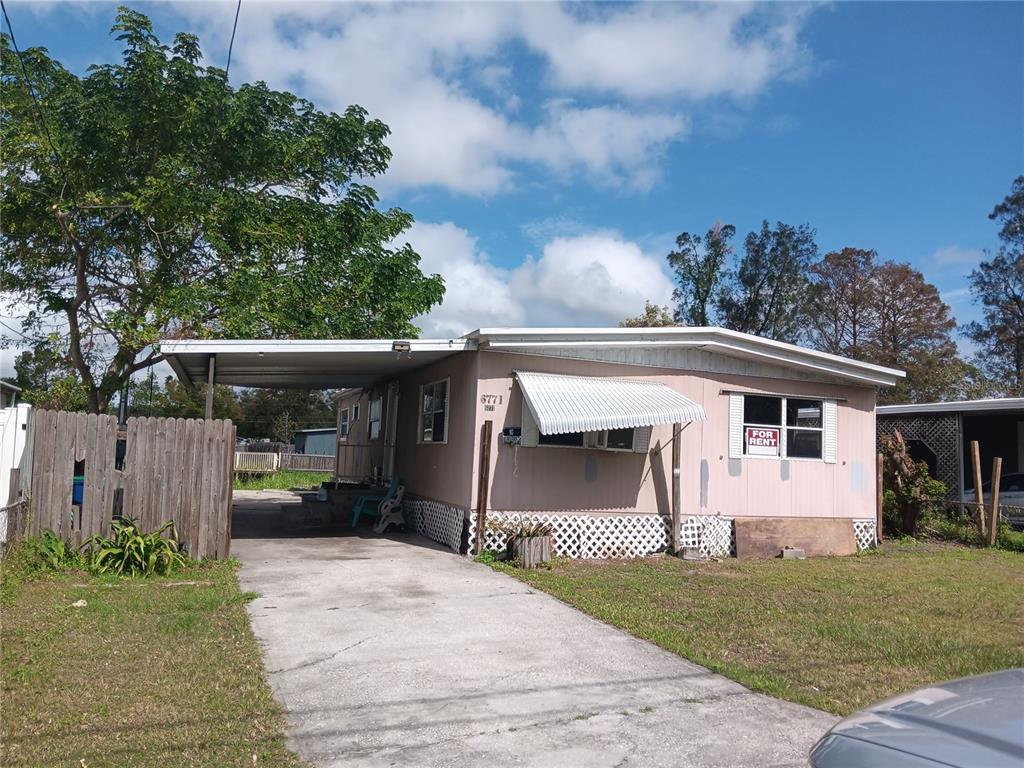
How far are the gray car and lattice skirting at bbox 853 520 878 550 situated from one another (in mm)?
11999

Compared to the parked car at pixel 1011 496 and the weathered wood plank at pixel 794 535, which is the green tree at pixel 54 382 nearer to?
the weathered wood plank at pixel 794 535

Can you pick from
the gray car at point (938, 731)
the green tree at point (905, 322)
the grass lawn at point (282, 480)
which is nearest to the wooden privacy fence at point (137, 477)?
the gray car at point (938, 731)

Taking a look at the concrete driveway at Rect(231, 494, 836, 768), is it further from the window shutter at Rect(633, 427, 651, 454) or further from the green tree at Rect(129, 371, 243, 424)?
the green tree at Rect(129, 371, 243, 424)

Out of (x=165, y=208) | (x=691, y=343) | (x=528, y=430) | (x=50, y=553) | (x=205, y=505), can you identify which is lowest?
(x=50, y=553)

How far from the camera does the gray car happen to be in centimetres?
241

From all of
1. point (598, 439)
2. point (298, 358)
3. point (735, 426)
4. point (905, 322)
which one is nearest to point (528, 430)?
point (598, 439)

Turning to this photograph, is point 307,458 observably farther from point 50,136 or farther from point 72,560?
point 72,560

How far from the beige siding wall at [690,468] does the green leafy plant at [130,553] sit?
13.7 ft

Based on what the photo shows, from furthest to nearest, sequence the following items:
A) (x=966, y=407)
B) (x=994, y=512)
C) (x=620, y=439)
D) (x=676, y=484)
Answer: (x=966, y=407) < (x=994, y=512) < (x=620, y=439) < (x=676, y=484)

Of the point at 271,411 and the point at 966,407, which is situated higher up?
the point at 271,411

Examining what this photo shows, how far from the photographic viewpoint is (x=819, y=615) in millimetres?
8594

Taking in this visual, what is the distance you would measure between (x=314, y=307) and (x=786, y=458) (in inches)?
449

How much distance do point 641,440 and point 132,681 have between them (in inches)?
339

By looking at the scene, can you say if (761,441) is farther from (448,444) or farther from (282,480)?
(282,480)
